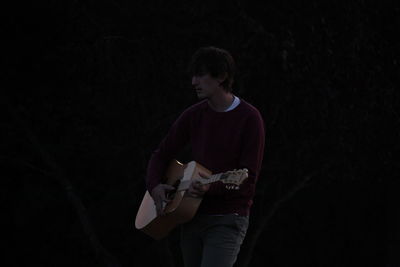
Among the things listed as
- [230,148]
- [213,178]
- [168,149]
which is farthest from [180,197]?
[168,149]

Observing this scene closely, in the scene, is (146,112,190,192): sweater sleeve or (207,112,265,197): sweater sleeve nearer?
(207,112,265,197): sweater sleeve

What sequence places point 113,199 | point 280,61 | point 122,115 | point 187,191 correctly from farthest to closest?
point 113,199 → point 122,115 → point 280,61 → point 187,191

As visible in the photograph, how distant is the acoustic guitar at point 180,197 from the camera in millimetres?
3650

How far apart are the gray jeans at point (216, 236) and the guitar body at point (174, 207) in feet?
0.24

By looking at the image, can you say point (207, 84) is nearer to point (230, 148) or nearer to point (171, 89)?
point (230, 148)

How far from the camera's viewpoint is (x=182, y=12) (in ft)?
23.9

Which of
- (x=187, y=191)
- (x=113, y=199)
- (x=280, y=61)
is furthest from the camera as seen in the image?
(x=113, y=199)

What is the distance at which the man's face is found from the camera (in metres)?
3.97

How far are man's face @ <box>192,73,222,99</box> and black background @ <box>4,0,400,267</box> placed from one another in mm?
3062

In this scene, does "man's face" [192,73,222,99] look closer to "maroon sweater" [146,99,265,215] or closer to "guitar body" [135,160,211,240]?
"maroon sweater" [146,99,265,215]

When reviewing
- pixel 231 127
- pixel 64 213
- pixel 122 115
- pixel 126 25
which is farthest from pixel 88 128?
pixel 231 127

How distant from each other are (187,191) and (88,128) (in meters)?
3.91

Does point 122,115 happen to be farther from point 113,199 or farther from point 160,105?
point 113,199

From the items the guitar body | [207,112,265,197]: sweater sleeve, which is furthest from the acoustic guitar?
[207,112,265,197]: sweater sleeve
